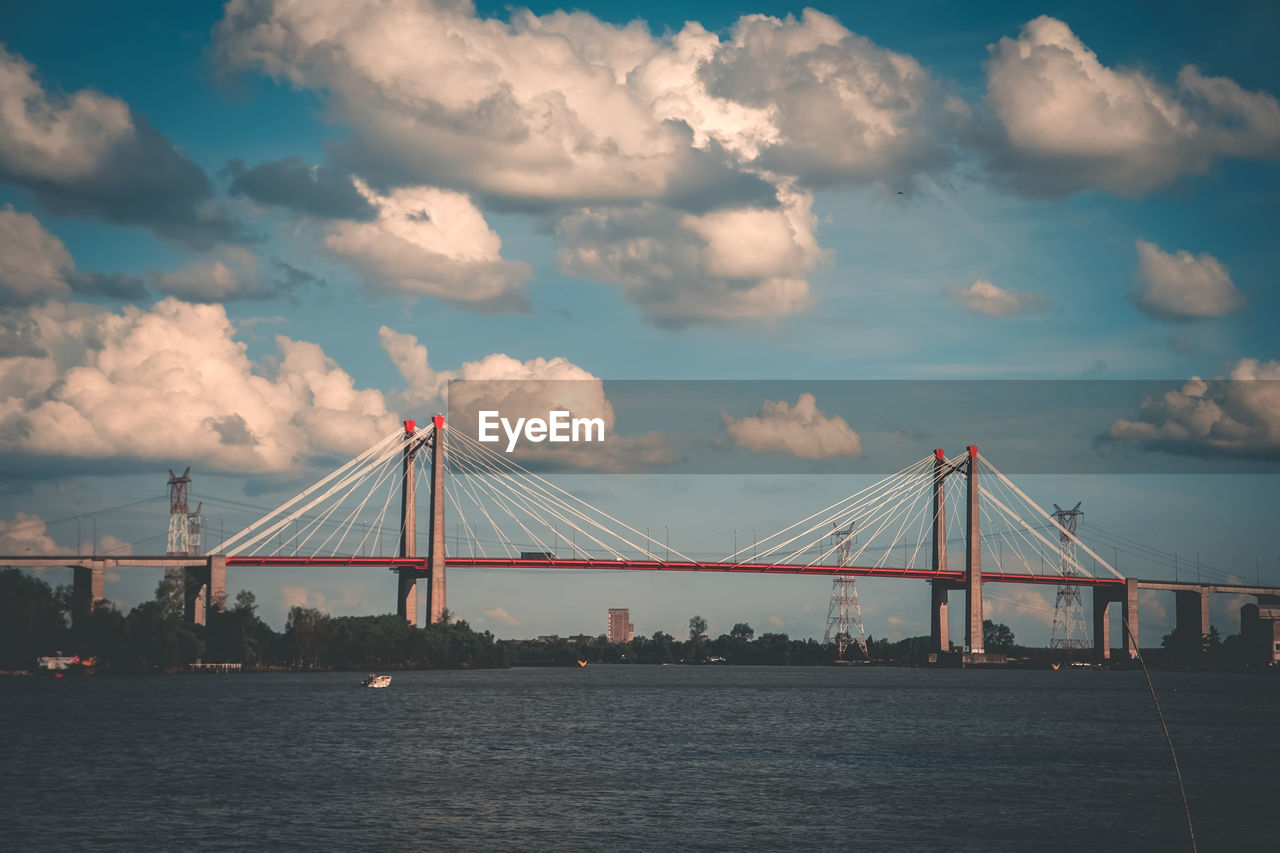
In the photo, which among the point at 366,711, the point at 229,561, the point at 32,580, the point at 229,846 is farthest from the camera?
the point at 32,580

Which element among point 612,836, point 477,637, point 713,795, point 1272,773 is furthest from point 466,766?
point 477,637

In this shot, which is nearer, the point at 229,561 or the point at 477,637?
the point at 229,561

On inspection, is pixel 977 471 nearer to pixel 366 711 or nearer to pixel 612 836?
→ pixel 366 711

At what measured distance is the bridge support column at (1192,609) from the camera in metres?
167

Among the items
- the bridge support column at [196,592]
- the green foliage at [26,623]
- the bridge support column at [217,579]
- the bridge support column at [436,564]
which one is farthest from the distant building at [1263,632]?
the green foliage at [26,623]

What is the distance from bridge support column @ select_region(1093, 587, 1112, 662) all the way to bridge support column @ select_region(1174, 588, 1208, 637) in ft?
46.7

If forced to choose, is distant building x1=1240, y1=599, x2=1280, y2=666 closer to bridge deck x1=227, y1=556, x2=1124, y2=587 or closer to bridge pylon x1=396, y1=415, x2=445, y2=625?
bridge deck x1=227, y1=556, x2=1124, y2=587

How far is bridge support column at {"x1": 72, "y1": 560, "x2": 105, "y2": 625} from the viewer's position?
419 ft

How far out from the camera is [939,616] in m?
146

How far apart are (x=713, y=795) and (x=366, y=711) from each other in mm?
43813

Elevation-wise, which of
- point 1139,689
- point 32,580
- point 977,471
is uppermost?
point 977,471

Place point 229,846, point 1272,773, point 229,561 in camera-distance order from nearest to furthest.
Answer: point 229,846
point 1272,773
point 229,561

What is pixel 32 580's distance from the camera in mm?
130875

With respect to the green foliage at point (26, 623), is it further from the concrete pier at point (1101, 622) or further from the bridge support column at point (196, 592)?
the concrete pier at point (1101, 622)
